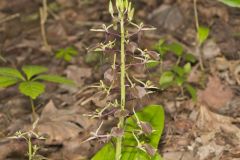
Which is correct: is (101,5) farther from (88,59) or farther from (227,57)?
(227,57)

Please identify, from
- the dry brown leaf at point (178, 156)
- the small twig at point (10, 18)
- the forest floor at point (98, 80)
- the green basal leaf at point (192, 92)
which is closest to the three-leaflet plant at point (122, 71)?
the forest floor at point (98, 80)

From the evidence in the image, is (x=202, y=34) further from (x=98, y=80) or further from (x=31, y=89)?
(x=31, y=89)

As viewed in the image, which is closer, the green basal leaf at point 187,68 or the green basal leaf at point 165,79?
the green basal leaf at point 165,79

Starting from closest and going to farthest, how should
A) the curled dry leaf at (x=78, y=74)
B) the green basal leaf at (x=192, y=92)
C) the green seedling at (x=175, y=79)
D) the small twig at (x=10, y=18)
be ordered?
the green basal leaf at (x=192, y=92)
the green seedling at (x=175, y=79)
the curled dry leaf at (x=78, y=74)
the small twig at (x=10, y=18)

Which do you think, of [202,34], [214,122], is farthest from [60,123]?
[202,34]

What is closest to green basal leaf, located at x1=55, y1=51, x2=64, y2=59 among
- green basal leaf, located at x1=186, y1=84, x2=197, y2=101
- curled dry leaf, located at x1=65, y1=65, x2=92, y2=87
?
curled dry leaf, located at x1=65, y1=65, x2=92, y2=87

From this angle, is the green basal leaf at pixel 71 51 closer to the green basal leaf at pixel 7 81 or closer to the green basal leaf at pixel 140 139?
the green basal leaf at pixel 7 81

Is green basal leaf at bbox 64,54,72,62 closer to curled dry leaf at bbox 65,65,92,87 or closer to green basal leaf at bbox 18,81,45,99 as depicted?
curled dry leaf at bbox 65,65,92,87

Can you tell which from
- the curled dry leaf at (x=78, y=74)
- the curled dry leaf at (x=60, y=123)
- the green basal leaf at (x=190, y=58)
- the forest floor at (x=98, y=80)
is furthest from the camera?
the curled dry leaf at (x=78, y=74)

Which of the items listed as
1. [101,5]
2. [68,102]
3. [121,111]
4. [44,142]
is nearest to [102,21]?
[101,5]
